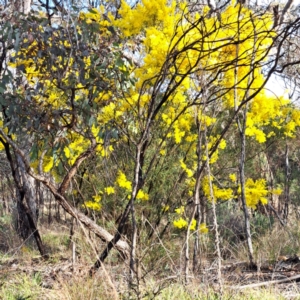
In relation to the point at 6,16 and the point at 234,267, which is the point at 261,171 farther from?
the point at 6,16

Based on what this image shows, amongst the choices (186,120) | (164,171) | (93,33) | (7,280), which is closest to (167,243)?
(164,171)

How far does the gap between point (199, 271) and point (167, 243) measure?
5.32 feet

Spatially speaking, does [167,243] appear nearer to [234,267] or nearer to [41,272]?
[234,267]

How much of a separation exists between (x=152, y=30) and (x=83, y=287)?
1.97 meters

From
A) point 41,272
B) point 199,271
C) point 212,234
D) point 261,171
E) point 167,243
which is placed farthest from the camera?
point 261,171

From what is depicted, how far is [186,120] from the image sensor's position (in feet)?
17.6

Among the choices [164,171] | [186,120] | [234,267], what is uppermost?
[186,120]

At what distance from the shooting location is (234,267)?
4.89 metres

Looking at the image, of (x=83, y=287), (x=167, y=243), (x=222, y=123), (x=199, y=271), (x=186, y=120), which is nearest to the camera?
(x=83, y=287)

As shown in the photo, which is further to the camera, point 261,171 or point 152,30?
point 261,171

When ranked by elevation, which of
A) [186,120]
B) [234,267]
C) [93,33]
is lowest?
[234,267]

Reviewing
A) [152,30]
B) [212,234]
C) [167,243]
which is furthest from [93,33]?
[212,234]

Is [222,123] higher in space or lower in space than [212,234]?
higher

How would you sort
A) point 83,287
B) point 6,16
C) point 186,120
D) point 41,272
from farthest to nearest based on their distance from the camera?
point 186,120, point 41,272, point 6,16, point 83,287
